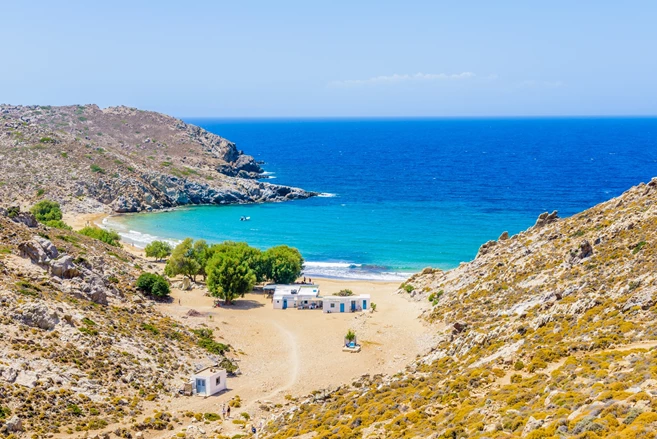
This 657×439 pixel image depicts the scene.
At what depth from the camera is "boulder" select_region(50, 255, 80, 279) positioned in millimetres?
49688

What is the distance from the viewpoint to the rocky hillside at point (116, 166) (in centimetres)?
12550

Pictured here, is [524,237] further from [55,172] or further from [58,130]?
[58,130]

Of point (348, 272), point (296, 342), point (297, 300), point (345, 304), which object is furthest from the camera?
point (348, 272)

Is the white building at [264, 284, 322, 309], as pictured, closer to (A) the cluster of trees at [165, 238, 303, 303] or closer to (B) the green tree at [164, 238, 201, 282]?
(A) the cluster of trees at [165, 238, 303, 303]

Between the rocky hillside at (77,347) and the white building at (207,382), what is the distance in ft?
4.51

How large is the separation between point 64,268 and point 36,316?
9367mm

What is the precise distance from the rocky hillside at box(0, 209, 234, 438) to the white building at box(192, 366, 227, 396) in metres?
1.37

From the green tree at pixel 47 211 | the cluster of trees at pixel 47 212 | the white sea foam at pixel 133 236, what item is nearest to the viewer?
the cluster of trees at pixel 47 212

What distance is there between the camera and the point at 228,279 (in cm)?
6438

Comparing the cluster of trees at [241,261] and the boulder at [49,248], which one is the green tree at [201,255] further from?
the boulder at [49,248]

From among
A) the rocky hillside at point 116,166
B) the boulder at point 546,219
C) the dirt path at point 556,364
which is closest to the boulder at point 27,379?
the dirt path at point 556,364

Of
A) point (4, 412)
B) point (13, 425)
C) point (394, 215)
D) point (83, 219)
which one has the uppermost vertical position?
point (394, 215)

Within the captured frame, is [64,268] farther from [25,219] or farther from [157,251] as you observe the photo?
[157,251]

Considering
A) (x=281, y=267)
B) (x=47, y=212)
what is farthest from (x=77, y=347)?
(x=47, y=212)
